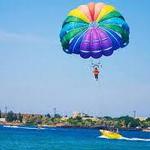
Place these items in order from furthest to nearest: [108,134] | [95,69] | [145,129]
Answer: [145,129]
[108,134]
[95,69]

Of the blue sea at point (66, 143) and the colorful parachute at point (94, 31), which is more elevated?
the colorful parachute at point (94, 31)

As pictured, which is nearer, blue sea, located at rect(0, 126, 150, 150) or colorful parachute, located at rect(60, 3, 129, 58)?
colorful parachute, located at rect(60, 3, 129, 58)

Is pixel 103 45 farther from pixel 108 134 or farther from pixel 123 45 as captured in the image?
pixel 108 134

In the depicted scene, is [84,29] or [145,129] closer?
[84,29]

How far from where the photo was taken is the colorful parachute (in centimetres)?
3988

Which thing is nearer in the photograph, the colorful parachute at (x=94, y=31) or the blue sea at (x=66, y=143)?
the colorful parachute at (x=94, y=31)

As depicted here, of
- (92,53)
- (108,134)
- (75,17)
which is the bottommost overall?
(108,134)

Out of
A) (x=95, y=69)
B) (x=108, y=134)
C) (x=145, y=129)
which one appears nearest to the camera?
(x=95, y=69)

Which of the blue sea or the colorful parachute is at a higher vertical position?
the colorful parachute

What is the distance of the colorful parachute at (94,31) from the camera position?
3988 cm

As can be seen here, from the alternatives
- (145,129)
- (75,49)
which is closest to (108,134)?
(75,49)

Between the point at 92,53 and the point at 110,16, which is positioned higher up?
the point at 110,16

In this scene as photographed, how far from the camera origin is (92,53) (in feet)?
131

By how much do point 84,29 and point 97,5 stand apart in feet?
6.31
